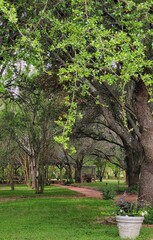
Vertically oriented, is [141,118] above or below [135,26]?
below

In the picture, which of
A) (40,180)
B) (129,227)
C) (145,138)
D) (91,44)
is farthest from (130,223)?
(40,180)

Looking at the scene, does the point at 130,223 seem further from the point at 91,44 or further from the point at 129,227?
the point at 91,44

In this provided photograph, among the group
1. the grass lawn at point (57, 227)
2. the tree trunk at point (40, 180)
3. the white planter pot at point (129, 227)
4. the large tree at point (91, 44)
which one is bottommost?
the grass lawn at point (57, 227)

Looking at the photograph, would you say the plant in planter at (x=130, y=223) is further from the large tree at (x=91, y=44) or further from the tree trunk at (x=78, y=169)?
the tree trunk at (x=78, y=169)

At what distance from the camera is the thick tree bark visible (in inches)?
517

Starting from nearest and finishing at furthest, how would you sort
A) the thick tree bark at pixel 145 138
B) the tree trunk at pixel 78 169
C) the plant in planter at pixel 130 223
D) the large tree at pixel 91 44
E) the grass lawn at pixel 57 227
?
the large tree at pixel 91 44 → the plant in planter at pixel 130 223 → the grass lawn at pixel 57 227 → the thick tree bark at pixel 145 138 → the tree trunk at pixel 78 169

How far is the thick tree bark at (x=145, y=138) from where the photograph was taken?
43.1 feet

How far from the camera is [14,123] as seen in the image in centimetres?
2777

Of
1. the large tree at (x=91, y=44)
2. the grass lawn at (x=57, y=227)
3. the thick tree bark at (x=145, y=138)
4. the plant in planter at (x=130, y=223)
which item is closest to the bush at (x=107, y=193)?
the grass lawn at (x=57, y=227)

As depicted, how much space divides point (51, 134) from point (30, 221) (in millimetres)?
15421

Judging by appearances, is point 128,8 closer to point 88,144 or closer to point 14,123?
point 14,123

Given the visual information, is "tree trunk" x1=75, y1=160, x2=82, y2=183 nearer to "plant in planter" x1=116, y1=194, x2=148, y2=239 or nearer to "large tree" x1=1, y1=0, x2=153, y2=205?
"large tree" x1=1, y1=0, x2=153, y2=205

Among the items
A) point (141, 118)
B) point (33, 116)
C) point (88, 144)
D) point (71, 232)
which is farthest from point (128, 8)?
point (88, 144)

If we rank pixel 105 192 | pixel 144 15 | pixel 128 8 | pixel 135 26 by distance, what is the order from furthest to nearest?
pixel 105 192, pixel 144 15, pixel 135 26, pixel 128 8
